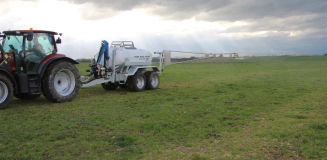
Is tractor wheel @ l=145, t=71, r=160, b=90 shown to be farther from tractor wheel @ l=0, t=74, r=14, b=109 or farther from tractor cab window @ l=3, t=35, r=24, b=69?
tractor wheel @ l=0, t=74, r=14, b=109

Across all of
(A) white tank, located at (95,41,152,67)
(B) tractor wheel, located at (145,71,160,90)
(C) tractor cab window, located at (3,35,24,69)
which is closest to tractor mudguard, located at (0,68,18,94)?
(C) tractor cab window, located at (3,35,24,69)

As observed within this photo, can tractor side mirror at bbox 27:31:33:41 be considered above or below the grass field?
above

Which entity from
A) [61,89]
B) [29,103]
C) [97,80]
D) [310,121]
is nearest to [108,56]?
[97,80]

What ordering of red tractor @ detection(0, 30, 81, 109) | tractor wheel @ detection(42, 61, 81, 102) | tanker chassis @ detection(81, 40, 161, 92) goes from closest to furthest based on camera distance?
red tractor @ detection(0, 30, 81, 109)
tractor wheel @ detection(42, 61, 81, 102)
tanker chassis @ detection(81, 40, 161, 92)

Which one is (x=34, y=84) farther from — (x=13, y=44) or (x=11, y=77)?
(x=13, y=44)

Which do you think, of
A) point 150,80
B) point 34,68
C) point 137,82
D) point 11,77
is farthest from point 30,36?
point 150,80

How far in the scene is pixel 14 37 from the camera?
33.3 feet

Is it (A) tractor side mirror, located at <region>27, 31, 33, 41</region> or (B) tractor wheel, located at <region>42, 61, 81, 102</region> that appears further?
(B) tractor wheel, located at <region>42, 61, 81, 102</region>

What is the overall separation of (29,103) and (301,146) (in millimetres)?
9118

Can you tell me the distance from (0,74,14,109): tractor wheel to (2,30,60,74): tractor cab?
0.78 metres

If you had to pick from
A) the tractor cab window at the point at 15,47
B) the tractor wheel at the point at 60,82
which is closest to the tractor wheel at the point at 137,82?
the tractor wheel at the point at 60,82

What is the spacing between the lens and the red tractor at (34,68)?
943 cm

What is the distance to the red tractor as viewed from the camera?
9.43m

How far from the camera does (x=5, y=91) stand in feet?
30.1
